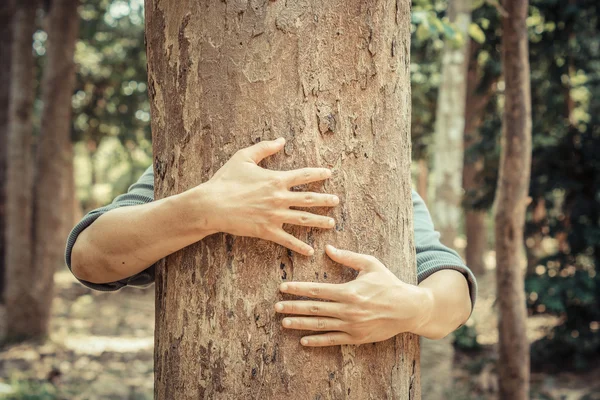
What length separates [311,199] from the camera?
138 centimetres

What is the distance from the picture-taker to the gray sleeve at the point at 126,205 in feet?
5.59

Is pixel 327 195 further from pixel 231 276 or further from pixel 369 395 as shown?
pixel 369 395

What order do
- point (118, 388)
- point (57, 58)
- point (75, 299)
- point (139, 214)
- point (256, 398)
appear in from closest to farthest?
point (256, 398) < point (139, 214) < point (118, 388) < point (57, 58) < point (75, 299)

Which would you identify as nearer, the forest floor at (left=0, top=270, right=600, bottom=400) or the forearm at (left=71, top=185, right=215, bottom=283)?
the forearm at (left=71, top=185, right=215, bottom=283)

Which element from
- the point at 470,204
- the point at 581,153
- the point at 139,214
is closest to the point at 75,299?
the point at 470,204

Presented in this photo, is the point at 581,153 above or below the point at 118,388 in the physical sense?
above

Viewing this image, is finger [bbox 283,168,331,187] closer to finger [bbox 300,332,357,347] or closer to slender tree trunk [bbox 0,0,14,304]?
finger [bbox 300,332,357,347]

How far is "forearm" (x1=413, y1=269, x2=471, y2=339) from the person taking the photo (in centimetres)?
159

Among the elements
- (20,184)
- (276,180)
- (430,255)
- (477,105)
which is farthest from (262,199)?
(477,105)

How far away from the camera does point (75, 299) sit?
496 inches

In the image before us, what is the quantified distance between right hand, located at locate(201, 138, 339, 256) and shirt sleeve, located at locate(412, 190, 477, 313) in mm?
537

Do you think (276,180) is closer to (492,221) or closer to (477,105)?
(492,221)

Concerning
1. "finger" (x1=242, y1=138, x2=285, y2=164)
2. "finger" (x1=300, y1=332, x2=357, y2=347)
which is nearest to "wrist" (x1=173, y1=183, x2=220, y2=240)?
"finger" (x1=242, y1=138, x2=285, y2=164)

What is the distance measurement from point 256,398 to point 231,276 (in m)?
0.30
